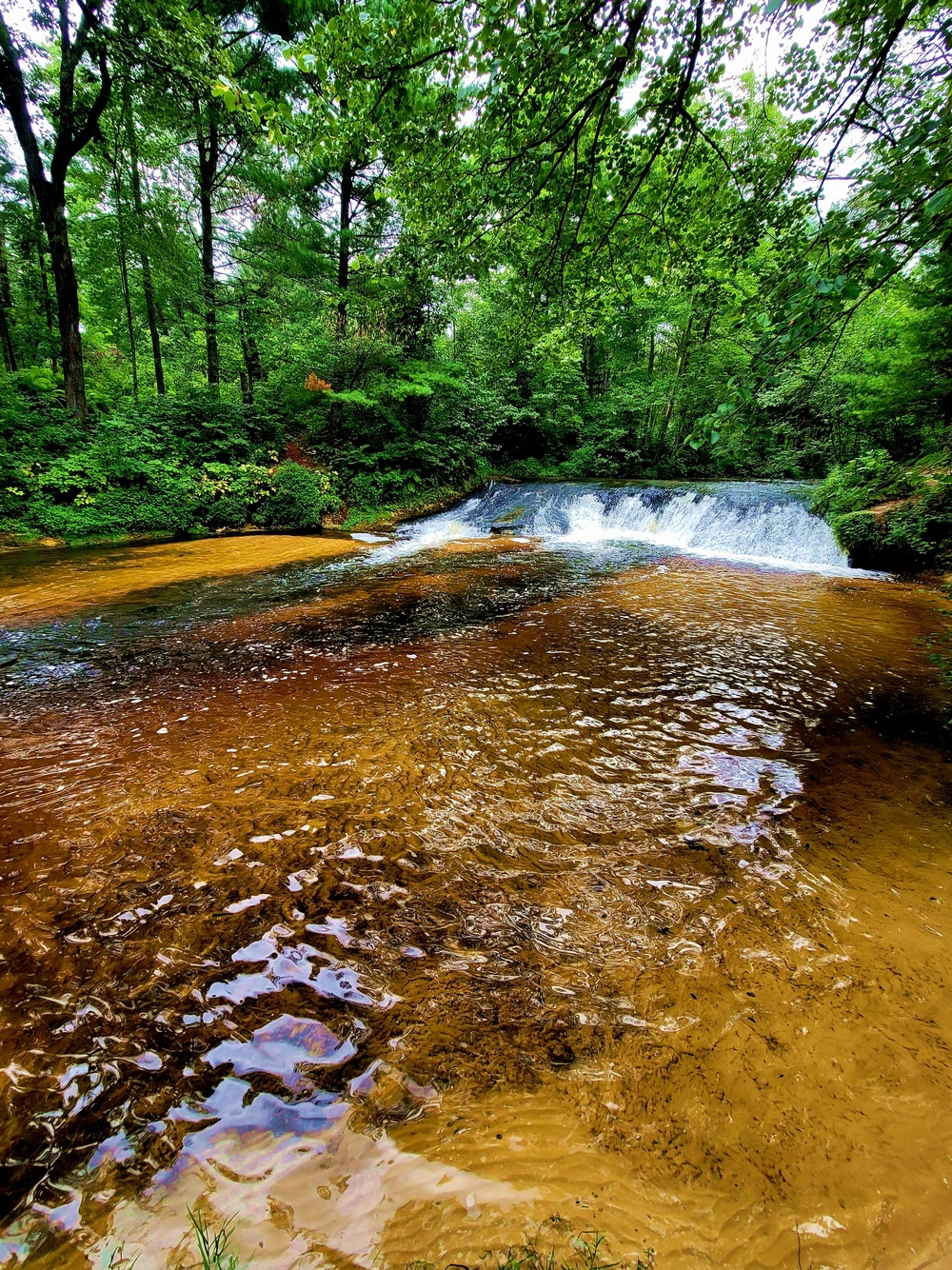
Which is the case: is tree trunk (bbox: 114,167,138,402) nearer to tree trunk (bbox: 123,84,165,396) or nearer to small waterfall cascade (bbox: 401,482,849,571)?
tree trunk (bbox: 123,84,165,396)

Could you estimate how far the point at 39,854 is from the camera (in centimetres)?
228

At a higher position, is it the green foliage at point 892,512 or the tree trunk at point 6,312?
the tree trunk at point 6,312

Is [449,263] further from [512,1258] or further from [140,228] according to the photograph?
[140,228]

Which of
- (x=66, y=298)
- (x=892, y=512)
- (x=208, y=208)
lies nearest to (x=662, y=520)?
(x=892, y=512)

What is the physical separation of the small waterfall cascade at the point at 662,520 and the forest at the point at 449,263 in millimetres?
915

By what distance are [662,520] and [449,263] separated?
10.6 meters

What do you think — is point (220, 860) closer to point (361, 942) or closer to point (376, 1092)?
point (361, 942)

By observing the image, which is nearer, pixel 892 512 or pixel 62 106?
pixel 892 512

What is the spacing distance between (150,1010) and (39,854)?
3.87 feet

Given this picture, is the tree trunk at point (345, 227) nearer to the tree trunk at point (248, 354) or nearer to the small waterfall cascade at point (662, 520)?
the tree trunk at point (248, 354)

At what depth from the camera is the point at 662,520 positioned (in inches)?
512

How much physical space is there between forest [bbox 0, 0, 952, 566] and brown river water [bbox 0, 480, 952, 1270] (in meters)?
2.05

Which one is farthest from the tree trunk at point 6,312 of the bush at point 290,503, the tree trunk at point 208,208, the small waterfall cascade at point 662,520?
the small waterfall cascade at point 662,520

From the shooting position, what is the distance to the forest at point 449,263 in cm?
281
